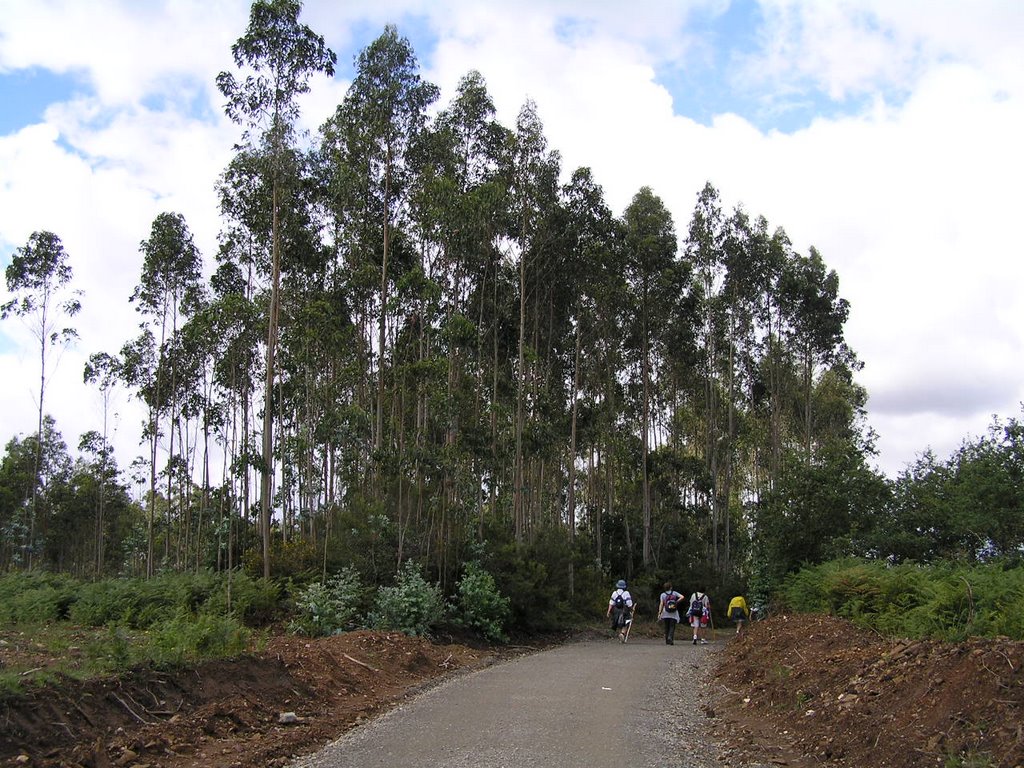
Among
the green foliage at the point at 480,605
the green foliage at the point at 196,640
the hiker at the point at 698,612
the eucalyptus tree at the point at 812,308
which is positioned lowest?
the hiker at the point at 698,612

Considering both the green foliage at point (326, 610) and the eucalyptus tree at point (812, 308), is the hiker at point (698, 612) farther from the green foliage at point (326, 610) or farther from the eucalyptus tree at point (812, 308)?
the eucalyptus tree at point (812, 308)

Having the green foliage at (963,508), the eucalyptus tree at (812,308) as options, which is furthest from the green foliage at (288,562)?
the eucalyptus tree at (812,308)

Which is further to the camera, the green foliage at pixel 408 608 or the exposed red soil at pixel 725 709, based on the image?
the green foliage at pixel 408 608

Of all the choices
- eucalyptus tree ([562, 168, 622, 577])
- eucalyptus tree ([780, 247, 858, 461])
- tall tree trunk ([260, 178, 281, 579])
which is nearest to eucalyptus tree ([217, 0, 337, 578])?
tall tree trunk ([260, 178, 281, 579])

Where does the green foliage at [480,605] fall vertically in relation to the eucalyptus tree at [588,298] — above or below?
below

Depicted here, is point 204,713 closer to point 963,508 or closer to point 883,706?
point 883,706

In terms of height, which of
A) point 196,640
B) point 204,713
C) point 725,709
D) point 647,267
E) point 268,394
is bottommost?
point 725,709

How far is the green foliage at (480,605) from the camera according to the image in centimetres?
1809

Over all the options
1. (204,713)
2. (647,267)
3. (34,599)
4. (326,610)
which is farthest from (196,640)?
(647,267)

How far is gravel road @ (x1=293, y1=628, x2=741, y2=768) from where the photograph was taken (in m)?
6.76

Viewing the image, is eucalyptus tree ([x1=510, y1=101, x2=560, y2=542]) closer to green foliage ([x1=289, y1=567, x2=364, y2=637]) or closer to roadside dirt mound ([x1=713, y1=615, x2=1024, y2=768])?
green foliage ([x1=289, y1=567, x2=364, y2=637])

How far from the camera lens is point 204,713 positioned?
7812mm

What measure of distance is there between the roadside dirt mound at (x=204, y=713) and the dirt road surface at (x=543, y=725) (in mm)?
598

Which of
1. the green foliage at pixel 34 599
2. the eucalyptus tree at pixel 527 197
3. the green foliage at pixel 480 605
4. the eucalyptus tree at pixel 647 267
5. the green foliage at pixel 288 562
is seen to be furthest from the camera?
the eucalyptus tree at pixel 647 267
